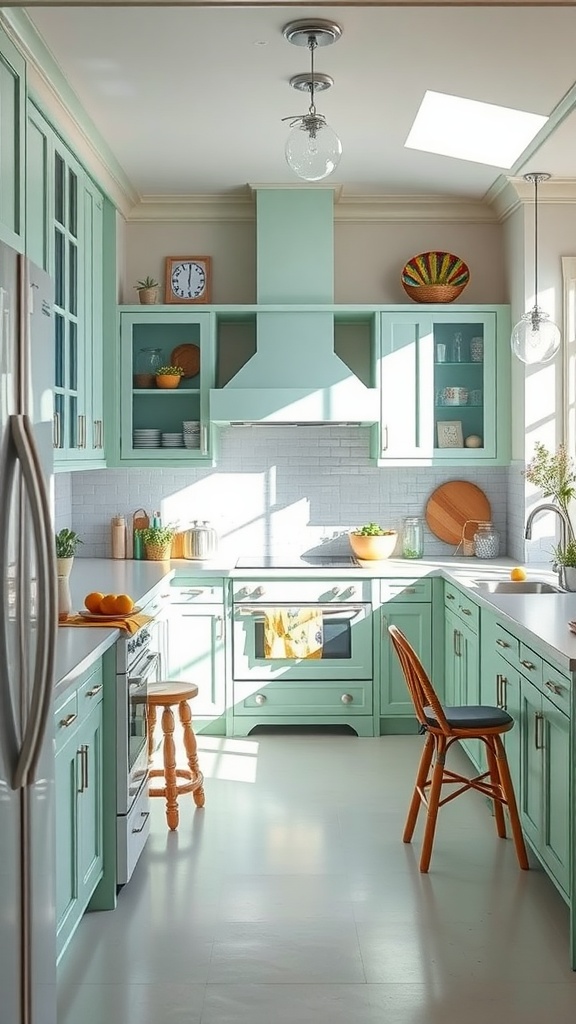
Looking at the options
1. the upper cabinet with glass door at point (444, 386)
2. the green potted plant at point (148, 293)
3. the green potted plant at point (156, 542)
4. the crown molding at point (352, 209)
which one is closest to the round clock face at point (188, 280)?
the green potted plant at point (148, 293)

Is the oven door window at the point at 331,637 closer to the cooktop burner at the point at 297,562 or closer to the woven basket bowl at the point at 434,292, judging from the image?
the cooktop burner at the point at 297,562

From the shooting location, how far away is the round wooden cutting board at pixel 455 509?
6.29m

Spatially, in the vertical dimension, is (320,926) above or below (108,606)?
below

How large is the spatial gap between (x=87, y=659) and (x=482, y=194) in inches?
156

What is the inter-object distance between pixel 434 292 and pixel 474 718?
2.89m

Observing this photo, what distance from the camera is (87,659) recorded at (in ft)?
10.3

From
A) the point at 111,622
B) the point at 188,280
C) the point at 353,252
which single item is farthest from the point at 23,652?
the point at 353,252

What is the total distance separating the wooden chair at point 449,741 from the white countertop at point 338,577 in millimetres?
375

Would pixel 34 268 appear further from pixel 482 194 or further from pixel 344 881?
pixel 482 194

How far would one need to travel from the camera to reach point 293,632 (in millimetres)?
5676

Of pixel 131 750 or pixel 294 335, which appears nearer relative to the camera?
pixel 131 750

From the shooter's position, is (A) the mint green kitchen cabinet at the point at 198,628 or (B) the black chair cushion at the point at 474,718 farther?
(A) the mint green kitchen cabinet at the point at 198,628

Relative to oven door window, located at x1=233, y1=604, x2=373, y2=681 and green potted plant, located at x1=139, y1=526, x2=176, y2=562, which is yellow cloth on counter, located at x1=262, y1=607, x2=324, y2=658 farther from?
green potted plant, located at x1=139, y1=526, x2=176, y2=562

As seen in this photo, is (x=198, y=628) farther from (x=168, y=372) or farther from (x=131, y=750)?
(x=131, y=750)
